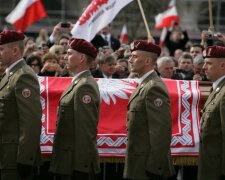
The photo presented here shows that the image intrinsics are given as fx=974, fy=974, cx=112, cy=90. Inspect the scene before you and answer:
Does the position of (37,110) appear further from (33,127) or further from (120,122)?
(120,122)

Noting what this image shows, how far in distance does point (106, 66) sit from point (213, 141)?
4.13 meters

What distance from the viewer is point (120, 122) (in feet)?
37.9

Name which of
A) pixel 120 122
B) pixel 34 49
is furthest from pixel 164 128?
pixel 34 49

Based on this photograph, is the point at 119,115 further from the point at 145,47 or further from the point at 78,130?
the point at 78,130

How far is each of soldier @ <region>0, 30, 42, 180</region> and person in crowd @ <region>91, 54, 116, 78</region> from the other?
377 centimetres

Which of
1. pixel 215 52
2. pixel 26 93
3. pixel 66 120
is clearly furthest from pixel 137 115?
pixel 26 93

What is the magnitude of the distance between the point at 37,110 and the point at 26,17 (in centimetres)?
829

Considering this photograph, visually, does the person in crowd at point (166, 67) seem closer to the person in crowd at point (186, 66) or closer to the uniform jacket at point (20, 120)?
the person in crowd at point (186, 66)

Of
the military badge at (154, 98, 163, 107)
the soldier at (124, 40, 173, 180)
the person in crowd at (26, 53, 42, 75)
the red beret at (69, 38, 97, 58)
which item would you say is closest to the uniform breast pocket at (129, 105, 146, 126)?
the soldier at (124, 40, 173, 180)

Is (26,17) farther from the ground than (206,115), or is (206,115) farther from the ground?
(26,17)

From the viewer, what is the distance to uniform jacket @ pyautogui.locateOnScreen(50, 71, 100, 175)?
32.4 feet

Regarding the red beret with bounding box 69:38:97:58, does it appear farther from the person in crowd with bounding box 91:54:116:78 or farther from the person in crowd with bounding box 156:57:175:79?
the person in crowd with bounding box 91:54:116:78

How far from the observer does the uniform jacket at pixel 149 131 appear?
9.84m

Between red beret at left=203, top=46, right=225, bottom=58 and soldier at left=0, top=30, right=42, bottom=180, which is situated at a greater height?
red beret at left=203, top=46, right=225, bottom=58
